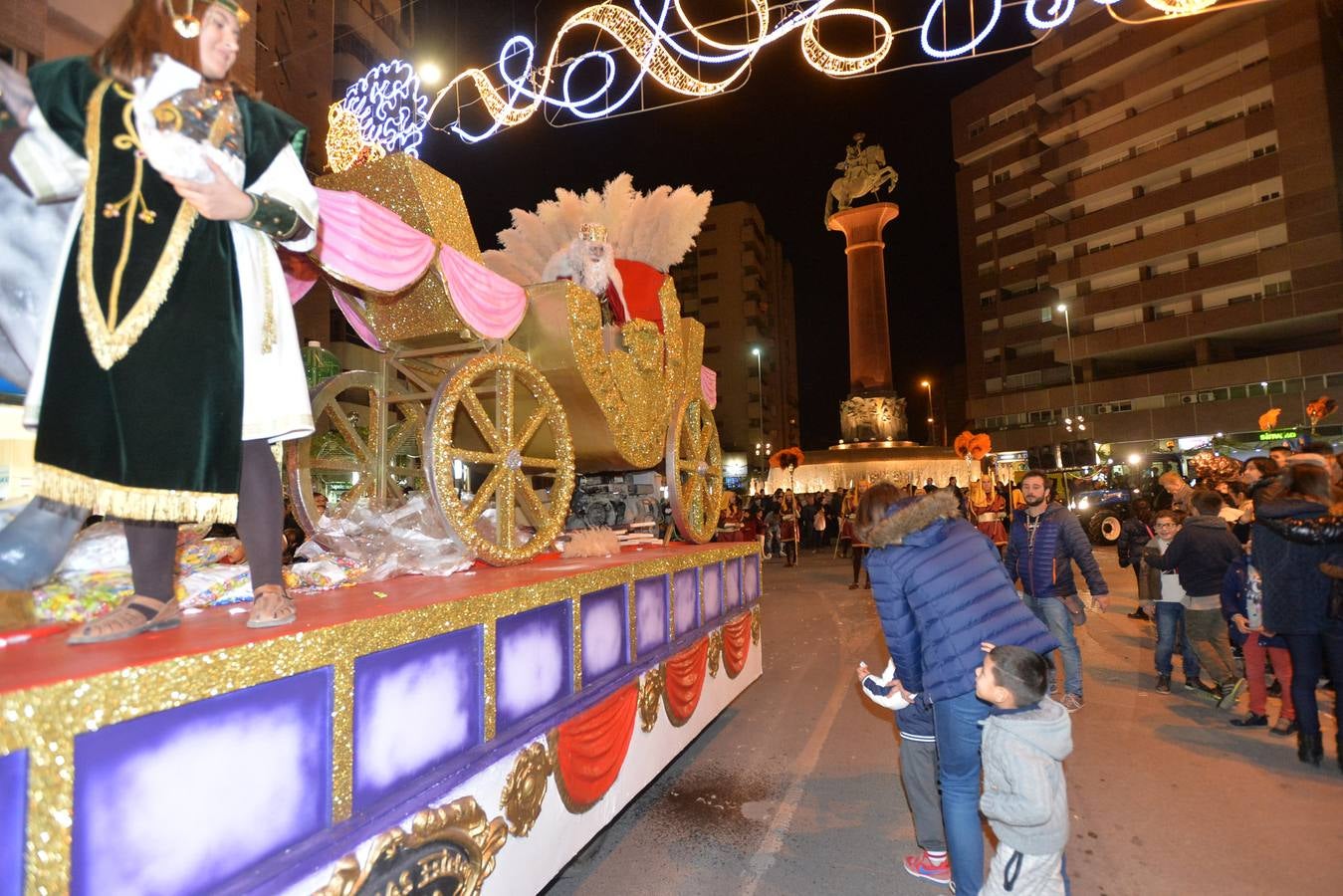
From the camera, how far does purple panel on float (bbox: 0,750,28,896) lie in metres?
1.13

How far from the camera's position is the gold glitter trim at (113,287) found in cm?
158

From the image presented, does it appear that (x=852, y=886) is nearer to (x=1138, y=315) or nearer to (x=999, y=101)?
(x=1138, y=315)

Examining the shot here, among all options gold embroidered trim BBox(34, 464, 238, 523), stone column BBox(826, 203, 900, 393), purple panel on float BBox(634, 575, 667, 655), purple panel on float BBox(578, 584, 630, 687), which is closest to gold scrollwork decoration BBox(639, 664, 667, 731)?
purple panel on float BBox(634, 575, 667, 655)

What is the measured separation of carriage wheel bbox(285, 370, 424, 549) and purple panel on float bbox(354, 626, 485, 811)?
1656 millimetres

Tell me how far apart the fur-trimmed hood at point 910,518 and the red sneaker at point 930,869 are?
141cm

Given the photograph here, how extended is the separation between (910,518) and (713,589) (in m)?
2.44

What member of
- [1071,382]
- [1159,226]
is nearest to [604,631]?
[1071,382]

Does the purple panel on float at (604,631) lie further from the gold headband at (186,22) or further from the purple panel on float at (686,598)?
the gold headband at (186,22)

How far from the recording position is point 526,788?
257cm

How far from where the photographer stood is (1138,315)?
3791 centimetres

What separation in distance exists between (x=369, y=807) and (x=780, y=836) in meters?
2.29

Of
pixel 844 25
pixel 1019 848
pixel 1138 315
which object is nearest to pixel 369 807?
pixel 1019 848

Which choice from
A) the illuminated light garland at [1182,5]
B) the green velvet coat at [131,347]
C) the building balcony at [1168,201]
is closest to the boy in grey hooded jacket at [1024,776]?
the green velvet coat at [131,347]

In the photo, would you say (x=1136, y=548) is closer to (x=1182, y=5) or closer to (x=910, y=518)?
(x=1182, y=5)
